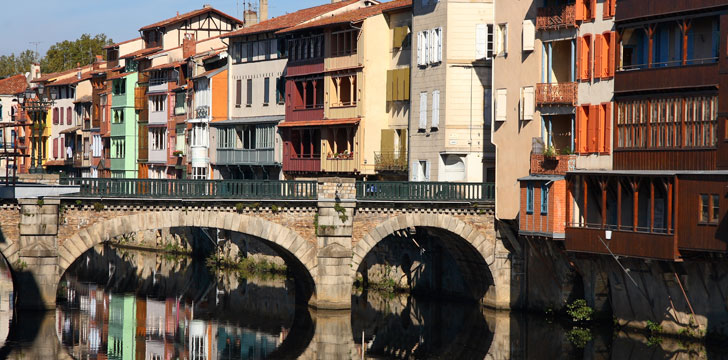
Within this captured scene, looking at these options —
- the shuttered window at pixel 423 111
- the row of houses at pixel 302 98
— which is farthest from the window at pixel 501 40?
the shuttered window at pixel 423 111

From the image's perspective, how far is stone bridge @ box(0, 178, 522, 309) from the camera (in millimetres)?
56375

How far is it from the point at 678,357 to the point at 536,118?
47.0 ft

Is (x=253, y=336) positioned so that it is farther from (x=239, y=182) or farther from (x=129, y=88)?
(x=129, y=88)

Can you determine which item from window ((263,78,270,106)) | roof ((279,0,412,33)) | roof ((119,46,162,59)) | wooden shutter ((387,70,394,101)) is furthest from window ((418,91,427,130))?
roof ((119,46,162,59))

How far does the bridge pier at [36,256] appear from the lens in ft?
184

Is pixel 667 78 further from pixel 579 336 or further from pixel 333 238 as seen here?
pixel 333 238

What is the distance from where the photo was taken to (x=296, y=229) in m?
60.0

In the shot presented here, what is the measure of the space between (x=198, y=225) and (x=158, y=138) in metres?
46.2

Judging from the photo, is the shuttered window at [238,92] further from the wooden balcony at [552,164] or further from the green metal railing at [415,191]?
the wooden balcony at [552,164]

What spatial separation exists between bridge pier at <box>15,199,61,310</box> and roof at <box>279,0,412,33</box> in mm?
22978

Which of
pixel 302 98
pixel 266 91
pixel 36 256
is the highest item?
pixel 266 91

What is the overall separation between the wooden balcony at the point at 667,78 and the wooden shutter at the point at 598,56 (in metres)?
1.08

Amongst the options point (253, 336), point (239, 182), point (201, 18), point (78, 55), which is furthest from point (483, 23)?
point (78, 55)

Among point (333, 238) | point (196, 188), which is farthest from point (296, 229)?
point (196, 188)
